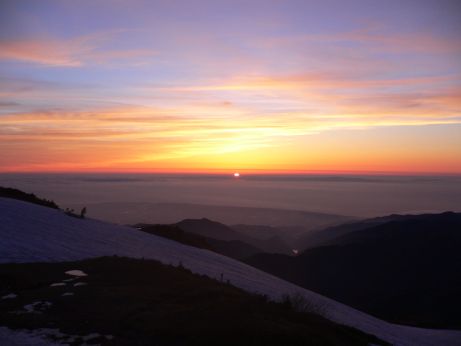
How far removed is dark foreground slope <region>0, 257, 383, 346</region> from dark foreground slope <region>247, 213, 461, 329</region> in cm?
5444

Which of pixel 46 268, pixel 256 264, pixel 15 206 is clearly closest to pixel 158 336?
pixel 46 268

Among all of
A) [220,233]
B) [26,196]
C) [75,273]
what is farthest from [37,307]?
[220,233]

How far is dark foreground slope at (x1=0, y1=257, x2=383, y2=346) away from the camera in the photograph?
10.3 metres

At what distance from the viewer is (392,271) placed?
90375 millimetres

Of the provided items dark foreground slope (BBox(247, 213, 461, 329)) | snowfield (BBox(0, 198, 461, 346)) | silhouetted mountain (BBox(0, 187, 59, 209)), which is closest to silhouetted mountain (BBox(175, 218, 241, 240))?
dark foreground slope (BBox(247, 213, 461, 329))

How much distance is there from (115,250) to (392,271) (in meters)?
76.1

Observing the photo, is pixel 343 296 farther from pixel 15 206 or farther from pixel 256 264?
pixel 15 206

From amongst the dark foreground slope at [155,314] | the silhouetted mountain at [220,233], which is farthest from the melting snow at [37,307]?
the silhouetted mountain at [220,233]

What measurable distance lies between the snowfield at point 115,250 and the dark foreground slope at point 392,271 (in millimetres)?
35922

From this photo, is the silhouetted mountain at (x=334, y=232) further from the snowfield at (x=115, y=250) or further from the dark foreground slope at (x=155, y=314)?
the dark foreground slope at (x=155, y=314)

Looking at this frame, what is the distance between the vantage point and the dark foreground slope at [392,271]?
68.3 metres

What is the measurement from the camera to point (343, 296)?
8069 centimetres

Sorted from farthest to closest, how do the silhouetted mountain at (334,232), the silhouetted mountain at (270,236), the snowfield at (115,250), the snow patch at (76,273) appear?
the silhouetted mountain at (334,232) → the silhouetted mountain at (270,236) → the snowfield at (115,250) → the snow patch at (76,273)

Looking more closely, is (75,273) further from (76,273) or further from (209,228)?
(209,228)
